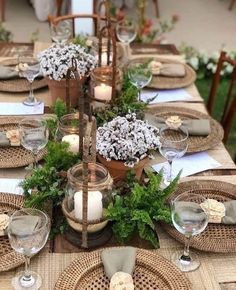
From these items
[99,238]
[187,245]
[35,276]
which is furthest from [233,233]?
[35,276]

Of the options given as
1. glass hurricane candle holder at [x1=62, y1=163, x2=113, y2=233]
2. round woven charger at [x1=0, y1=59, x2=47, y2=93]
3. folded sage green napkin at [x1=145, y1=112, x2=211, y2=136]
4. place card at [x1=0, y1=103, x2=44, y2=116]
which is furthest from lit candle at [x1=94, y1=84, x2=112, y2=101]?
glass hurricane candle holder at [x1=62, y1=163, x2=113, y2=233]

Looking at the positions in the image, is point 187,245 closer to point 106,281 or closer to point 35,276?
point 106,281

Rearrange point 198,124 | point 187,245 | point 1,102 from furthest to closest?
point 1,102, point 198,124, point 187,245

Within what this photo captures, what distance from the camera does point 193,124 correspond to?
82.0 inches

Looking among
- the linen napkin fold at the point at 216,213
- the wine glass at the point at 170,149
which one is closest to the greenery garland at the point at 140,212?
the linen napkin fold at the point at 216,213

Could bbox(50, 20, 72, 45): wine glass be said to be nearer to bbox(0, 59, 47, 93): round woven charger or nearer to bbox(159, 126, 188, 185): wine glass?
bbox(0, 59, 47, 93): round woven charger

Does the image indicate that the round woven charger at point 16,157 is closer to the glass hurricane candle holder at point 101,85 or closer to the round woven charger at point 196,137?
the glass hurricane candle holder at point 101,85

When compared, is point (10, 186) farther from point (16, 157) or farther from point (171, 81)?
point (171, 81)

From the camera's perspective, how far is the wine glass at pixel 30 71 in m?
2.22

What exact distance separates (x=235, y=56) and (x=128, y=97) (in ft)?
8.67

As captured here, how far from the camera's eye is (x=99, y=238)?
1510mm

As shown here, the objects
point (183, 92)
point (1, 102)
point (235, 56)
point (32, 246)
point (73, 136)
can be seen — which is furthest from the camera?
point (235, 56)

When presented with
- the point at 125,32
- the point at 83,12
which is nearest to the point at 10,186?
the point at 125,32

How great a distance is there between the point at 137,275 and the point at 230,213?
367 millimetres
